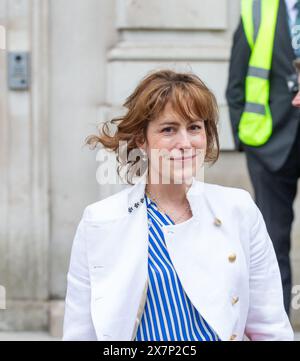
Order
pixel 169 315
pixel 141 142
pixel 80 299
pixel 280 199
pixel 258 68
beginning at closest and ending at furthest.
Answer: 1. pixel 169 315
2. pixel 80 299
3. pixel 141 142
4. pixel 258 68
5. pixel 280 199

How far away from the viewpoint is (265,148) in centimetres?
533

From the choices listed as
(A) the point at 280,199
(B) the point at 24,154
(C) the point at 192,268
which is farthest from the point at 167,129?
(B) the point at 24,154

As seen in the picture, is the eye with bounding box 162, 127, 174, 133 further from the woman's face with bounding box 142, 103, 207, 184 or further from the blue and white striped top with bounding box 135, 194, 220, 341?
the blue and white striped top with bounding box 135, 194, 220, 341

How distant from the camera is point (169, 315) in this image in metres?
2.90

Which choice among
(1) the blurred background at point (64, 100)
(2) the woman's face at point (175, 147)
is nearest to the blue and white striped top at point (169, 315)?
(2) the woman's face at point (175, 147)

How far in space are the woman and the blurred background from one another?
315 cm

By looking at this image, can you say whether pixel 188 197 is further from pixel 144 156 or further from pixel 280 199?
pixel 280 199

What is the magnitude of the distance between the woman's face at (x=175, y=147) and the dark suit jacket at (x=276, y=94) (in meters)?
2.25

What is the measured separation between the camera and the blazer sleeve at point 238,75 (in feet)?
17.6

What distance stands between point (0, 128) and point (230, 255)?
3.54 metres

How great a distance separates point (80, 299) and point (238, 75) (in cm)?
257

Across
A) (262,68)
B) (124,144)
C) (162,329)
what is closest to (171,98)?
(124,144)

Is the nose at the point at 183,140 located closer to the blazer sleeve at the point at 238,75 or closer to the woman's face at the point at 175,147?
the woman's face at the point at 175,147

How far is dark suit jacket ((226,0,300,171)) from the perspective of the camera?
5262mm
